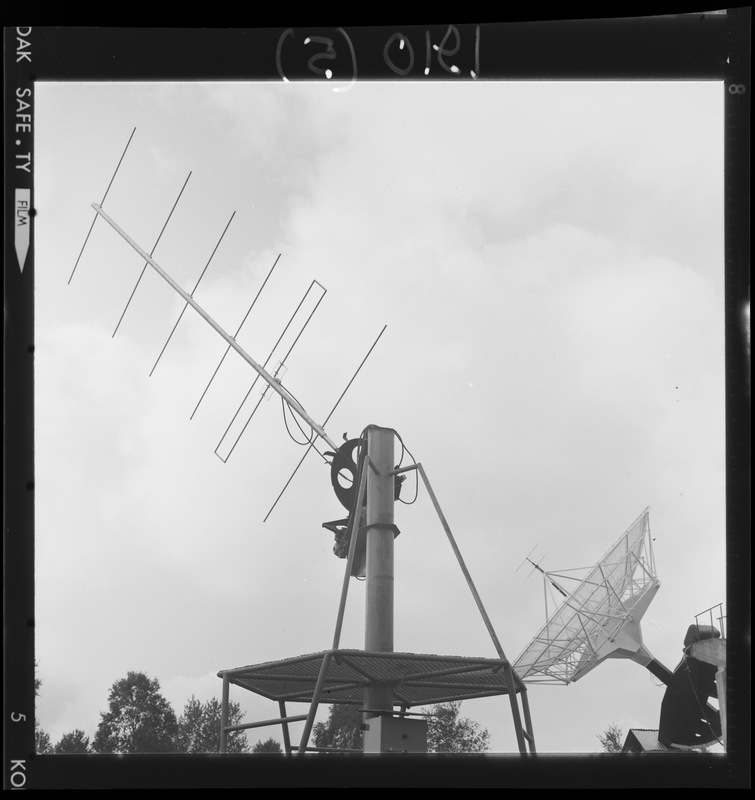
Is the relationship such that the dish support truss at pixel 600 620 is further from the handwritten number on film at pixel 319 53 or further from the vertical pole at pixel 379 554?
the handwritten number on film at pixel 319 53

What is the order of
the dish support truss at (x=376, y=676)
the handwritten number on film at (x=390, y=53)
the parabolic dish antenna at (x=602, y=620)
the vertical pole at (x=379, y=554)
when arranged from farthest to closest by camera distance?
the parabolic dish antenna at (x=602, y=620)
the vertical pole at (x=379, y=554)
the dish support truss at (x=376, y=676)
the handwritten number on film at (x=390, y=53)

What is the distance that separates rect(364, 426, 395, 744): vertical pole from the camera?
728 cm

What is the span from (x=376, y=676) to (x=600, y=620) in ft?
17.3

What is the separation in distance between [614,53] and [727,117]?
68 centimetres

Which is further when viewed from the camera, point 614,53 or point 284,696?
point 284,696

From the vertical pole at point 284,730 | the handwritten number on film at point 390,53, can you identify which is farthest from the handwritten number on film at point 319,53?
the vertical pole at point 284,730

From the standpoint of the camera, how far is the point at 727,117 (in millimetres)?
4824

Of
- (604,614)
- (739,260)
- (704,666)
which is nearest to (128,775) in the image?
(739,260)

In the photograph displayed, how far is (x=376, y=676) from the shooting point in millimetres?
7242

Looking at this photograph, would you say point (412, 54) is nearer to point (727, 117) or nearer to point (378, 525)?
point (727, 117)

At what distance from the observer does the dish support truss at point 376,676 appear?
22.6ft

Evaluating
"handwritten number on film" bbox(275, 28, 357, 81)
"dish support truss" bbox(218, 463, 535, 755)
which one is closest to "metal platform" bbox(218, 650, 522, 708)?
"dish support truss" bbox(218, 463, 535, 755)

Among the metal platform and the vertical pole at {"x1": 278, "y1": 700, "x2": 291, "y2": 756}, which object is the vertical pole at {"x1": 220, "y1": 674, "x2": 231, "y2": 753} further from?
the vertical pole at {"x1": 278, "y1": 700, "x2": 291, "y2": 756}

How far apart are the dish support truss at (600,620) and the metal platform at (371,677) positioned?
385cm
